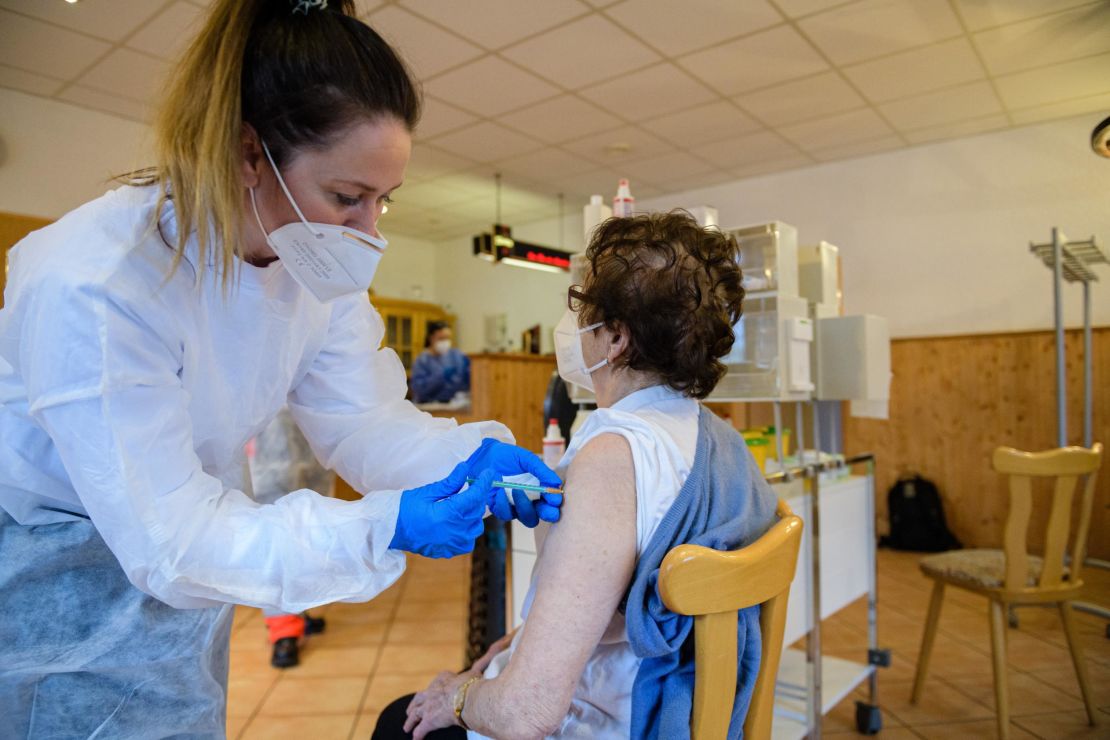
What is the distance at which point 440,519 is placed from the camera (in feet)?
2.75

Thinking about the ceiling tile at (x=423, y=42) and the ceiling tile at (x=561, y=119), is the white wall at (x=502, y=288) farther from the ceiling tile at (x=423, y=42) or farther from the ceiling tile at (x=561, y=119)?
the ceiling tile at (x=423, y=42)

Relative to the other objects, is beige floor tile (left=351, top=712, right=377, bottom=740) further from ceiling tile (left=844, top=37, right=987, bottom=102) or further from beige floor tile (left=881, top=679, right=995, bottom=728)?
ceiling tile (left=844, top=37, right=987, bottom=102)

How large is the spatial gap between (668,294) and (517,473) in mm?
357

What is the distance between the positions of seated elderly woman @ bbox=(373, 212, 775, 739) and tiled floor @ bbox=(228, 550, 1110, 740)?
139cm

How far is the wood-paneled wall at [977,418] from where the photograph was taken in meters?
4.16

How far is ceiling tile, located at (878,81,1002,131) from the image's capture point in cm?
388

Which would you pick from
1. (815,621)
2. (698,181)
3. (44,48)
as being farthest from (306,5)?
(698,181)

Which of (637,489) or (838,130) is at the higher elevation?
(838,130)

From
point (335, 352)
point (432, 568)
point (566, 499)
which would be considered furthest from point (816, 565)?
point (432, 568)

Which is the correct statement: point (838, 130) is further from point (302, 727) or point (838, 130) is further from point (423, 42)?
point (302, 727)

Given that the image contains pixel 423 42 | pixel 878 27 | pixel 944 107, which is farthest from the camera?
pixel 944 107

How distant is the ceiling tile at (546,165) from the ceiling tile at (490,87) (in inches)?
32.5

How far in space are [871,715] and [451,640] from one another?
1.67m

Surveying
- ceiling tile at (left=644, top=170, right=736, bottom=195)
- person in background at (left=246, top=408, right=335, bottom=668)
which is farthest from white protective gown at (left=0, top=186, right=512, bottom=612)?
ceiling tile at (left=644, top=170, right=736, bottom=195)
